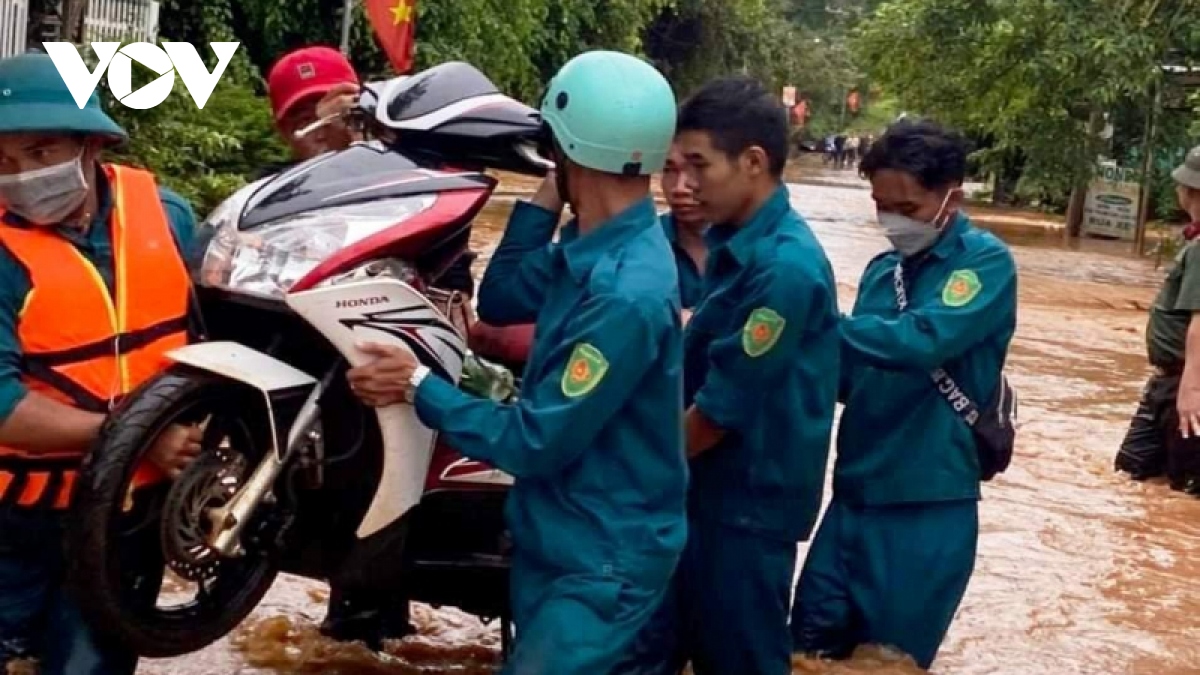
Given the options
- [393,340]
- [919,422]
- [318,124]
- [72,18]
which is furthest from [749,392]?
[72,18]

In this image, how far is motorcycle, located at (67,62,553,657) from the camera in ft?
11.7

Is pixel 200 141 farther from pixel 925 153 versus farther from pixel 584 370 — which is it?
pixel 584 370

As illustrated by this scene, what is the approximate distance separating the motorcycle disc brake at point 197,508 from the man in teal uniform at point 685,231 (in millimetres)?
1128

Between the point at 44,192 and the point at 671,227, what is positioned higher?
the point at 44,192

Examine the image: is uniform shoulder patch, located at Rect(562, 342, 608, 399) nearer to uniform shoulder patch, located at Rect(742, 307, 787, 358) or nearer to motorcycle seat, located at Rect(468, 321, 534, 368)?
uniform shoulder patch, located at Rect(742, 307, 787, 358)

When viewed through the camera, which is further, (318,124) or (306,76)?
(306,76)

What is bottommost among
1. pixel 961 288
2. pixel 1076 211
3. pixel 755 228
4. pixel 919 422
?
pixel 1076 211

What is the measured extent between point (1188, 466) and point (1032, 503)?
1010mm

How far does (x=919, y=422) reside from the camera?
4762 mm

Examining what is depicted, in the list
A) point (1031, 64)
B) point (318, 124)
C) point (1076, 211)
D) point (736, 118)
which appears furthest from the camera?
point (1076, 211)

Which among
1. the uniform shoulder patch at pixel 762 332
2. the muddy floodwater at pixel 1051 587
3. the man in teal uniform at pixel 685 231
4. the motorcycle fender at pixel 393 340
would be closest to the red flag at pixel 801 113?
the muddy floodwater at pixel 1051 587

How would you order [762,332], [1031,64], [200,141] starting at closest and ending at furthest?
[762,332] → [200,141] → [1031,64]

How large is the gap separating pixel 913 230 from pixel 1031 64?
22.3 metres

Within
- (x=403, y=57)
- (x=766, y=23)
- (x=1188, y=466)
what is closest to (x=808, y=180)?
(x=766, y=23)
